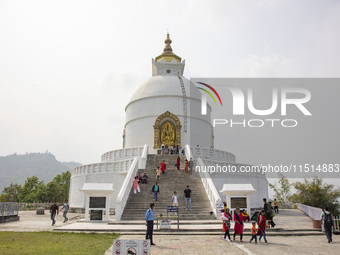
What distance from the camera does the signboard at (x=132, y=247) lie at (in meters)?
5.40

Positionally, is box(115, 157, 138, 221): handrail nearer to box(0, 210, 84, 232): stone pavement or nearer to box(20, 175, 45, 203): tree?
box(0, 210, 84, 232): stone pavement

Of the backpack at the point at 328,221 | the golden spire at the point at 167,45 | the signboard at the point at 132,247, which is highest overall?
the golden spire at the point at 167,45

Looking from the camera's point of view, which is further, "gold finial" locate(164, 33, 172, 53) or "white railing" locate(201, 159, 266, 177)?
"gold finial" locate(164, 33, 172, 53)

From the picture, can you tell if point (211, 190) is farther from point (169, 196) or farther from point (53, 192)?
point (53, 192)

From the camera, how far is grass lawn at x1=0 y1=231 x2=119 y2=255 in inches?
289

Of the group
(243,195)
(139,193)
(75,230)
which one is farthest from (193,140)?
(75,230)

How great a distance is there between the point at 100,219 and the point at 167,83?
64.8 ft

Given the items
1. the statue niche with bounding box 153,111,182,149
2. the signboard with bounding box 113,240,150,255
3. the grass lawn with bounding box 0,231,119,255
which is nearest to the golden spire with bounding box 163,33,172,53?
the statue niche with bounding box 153,111,182,149

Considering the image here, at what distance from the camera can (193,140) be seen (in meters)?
29.2

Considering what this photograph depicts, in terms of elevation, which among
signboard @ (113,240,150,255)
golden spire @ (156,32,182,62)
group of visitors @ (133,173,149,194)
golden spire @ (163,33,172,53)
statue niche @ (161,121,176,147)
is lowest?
signboard @ (113,240,150,255)

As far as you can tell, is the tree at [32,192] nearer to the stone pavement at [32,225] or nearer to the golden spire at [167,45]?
the golden spire at [167,45]

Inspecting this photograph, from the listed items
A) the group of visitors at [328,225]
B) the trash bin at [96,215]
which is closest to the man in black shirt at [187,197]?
the trash bin at [96,215]

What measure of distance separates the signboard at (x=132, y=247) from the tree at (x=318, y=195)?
26.2 metres

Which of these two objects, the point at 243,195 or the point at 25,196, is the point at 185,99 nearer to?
the point at 243,195
